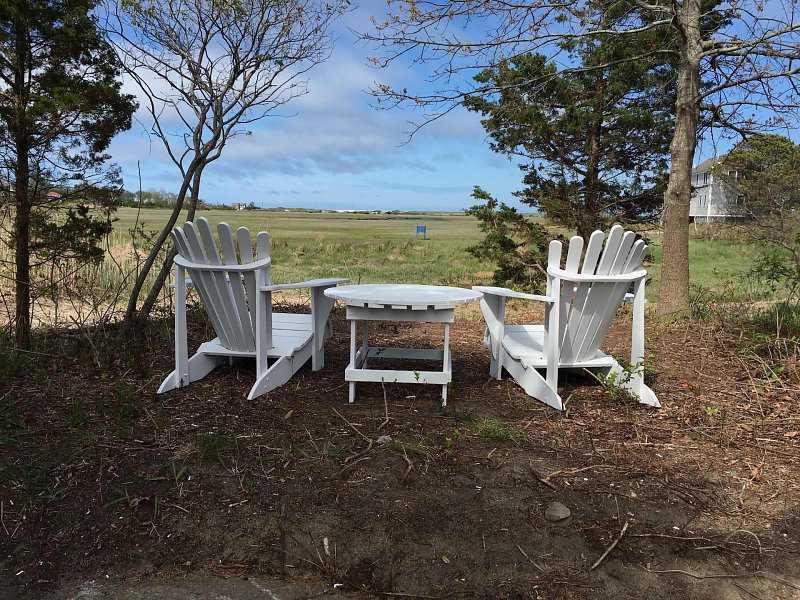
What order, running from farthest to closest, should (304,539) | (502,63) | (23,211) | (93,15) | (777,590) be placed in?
(502,63) → (93,15) → (23,211) → (304,539) → (777,590)

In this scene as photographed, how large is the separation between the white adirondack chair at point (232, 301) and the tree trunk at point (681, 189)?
3837 millimetres

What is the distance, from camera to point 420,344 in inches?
214

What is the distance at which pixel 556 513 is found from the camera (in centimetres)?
235

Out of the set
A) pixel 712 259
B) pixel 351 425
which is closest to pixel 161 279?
pixel 351 425

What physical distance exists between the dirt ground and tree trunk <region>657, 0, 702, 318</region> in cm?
236

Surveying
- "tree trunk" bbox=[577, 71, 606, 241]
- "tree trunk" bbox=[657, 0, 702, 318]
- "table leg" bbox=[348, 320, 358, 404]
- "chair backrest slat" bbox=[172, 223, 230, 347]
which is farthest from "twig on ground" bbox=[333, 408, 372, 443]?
"tree trunk" bbox=[577, 71, 606, 241]

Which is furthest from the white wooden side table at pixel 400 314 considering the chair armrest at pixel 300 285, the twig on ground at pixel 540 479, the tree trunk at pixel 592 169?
the tree trunk at pixel 592 169

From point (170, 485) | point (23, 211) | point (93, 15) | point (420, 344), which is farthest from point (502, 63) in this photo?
point (170, 485)

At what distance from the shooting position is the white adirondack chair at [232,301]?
12.0 feet

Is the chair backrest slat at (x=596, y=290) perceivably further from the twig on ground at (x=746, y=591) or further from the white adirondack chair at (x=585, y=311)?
the twig on ground at (x=746, y=591)

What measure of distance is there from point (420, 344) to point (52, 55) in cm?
383

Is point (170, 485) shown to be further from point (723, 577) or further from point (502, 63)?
point (502, 63)

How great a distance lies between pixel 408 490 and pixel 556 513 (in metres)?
0.60

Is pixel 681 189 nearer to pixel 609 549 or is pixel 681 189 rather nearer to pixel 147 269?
pixel 609 549
